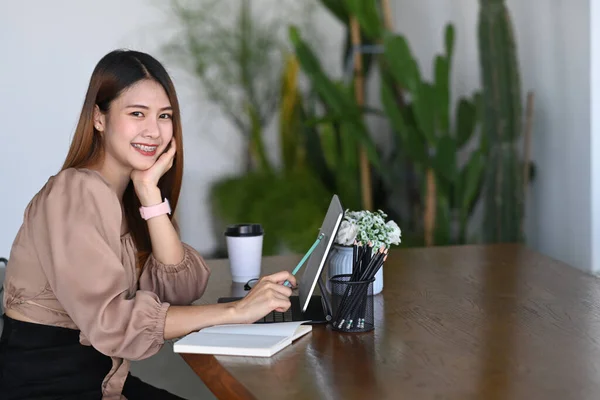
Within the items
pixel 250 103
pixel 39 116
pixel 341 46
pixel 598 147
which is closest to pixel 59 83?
pixel 39 116

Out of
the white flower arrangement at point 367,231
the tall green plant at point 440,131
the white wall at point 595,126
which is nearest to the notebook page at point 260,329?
the white flower arrangement at point 367,231

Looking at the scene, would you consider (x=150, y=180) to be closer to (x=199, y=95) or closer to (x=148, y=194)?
(x=148, y=194)

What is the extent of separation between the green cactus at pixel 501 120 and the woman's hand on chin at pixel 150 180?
2.29 metres

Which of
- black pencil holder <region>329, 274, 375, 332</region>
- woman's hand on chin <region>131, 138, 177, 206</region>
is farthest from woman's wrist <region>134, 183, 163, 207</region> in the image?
black pencil holder <region>329, 274, 375, 332</region>

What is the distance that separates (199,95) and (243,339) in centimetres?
338

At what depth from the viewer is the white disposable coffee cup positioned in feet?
7.39

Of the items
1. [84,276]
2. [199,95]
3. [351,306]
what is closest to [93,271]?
[84,276]

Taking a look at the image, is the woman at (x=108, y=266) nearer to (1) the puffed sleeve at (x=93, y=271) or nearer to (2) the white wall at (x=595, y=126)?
(1) the puffed sleeve at (x=93, y=271)

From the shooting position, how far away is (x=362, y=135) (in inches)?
166

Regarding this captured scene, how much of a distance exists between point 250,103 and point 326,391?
12.0 ft

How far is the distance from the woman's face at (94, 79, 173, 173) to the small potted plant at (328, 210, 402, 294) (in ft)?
1.57

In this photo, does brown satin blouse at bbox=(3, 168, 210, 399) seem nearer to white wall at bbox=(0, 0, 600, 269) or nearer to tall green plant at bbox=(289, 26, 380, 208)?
tall green plant at bbox=(289, 26, 380, 208)

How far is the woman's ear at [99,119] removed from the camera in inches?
74.6

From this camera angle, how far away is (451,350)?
157cm
